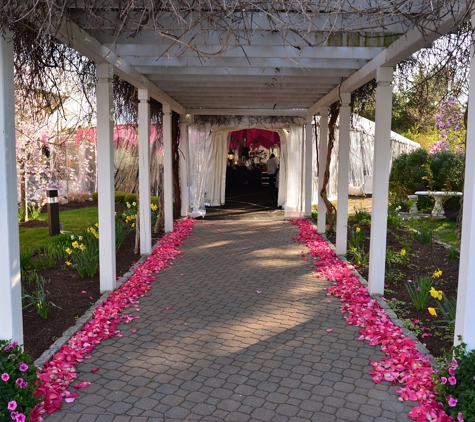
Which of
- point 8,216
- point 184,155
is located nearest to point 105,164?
point 8,216

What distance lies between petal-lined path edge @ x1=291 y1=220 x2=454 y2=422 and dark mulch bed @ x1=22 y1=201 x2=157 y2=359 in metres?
2.71

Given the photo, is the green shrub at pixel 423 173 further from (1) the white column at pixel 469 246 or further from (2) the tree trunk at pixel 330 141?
(1) the white column at pixel 469 246

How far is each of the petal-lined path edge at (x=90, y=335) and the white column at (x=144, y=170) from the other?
13.4 inches

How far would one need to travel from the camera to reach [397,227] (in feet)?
30.5

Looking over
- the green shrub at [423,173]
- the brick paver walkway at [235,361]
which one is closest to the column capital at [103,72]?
the brick paver walkway at [235,361]

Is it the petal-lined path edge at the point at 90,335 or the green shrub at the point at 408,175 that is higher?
the green shrub at the point at 408,175

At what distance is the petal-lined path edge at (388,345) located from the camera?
3.11m

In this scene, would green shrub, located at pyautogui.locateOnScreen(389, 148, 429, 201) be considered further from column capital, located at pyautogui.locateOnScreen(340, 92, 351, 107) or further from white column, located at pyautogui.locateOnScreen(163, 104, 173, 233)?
white column, located at pyautogui.locateOnScreen(163, 104, 173, 233)

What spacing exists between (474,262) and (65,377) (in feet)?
9.43

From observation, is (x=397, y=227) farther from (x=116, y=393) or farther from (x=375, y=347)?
(x=116, y=393)

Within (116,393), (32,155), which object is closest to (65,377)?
(116,393)

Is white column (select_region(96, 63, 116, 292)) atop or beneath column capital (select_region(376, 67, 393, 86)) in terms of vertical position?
beneath

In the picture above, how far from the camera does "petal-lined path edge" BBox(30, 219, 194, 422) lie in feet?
10.2

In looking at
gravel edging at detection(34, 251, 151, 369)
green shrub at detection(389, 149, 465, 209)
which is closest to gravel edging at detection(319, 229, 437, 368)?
gravel edging at detection(34, 251, 151, 369)
